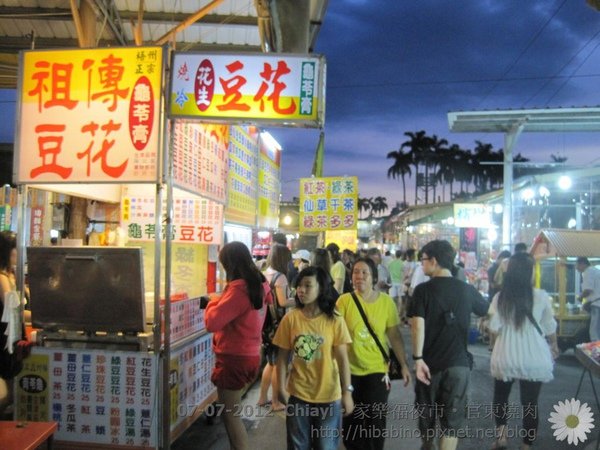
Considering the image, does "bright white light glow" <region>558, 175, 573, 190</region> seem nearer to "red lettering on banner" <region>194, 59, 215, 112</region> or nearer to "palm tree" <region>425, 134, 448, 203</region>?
"red lettering on banner" <region>194, 59, 215, 112</region>

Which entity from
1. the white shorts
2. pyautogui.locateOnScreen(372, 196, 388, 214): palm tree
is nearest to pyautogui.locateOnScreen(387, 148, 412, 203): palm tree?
pyautogui.locateOnScreen(372, 196, 388, 214): palm tree

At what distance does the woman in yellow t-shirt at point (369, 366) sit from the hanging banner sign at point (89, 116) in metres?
2.09

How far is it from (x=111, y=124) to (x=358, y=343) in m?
2.84

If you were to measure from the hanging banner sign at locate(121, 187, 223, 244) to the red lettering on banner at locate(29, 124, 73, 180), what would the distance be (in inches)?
104

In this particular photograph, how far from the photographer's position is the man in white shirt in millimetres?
8984

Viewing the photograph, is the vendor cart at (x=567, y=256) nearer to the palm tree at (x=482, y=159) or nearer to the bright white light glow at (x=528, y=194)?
the bright white light glow at (x=528, y=194)

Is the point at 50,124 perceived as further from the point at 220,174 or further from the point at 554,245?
the point at 554,245

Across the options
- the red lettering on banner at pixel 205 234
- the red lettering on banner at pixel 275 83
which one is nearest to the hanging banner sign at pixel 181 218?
the red lettering on banner at pixel 205 234

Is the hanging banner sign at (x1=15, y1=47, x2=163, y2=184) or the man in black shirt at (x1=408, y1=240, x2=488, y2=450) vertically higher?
the hanging banner sign at (x1=15, y1=47, x2=163, y2=184)

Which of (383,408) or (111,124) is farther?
(111,124)

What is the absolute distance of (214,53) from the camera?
15.2 ft

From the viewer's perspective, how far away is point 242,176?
8414 mm

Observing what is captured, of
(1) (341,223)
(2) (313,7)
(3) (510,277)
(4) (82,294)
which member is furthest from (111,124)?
(1) (341,223)

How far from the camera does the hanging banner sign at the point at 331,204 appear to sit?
14.8 m
